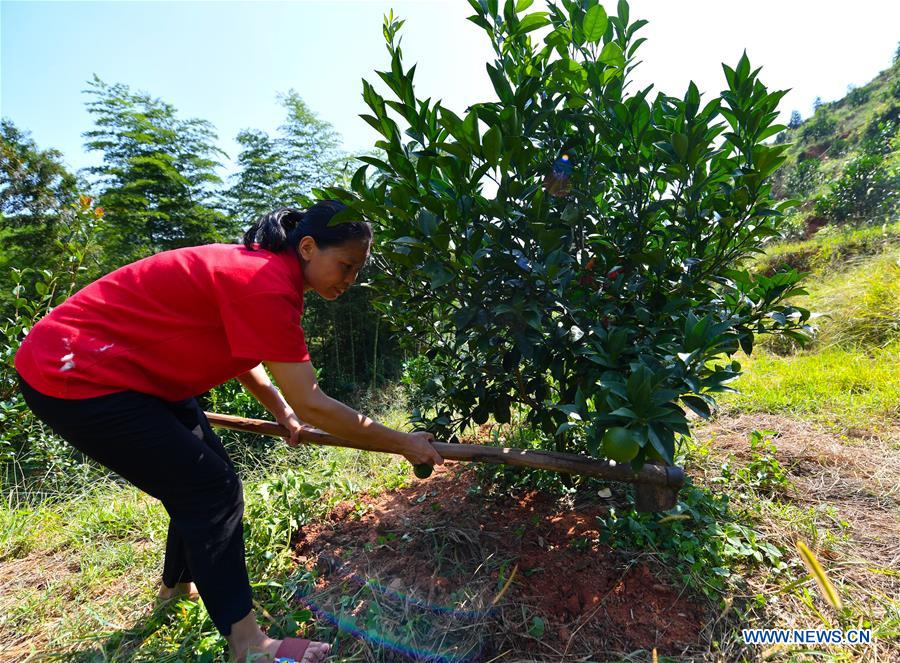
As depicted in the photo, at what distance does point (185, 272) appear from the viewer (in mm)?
1412

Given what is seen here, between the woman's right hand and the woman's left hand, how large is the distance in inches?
27.7

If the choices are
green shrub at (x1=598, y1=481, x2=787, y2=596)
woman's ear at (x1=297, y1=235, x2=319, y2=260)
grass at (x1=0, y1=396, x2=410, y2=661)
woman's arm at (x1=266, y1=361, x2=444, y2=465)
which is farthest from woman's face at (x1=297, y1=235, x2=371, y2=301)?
green shrub at (x1=598, y1=481, x2=787, y2=596)

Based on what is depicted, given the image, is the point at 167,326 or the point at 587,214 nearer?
the point at 167,326

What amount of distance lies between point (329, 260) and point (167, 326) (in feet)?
1.82

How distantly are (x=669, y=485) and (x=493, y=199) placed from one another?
1.15 m

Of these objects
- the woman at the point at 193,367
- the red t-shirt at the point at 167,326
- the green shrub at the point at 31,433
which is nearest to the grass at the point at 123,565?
the green shrub at the point at 31,433

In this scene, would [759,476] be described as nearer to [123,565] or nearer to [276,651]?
[276,651]

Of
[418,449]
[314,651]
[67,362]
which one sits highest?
[67,362]

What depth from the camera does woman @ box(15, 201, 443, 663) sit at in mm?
1343

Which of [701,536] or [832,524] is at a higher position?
[701,536]

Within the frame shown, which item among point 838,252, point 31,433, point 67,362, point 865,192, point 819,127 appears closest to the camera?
point 67,362

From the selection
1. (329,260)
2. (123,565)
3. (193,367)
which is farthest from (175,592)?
(329,260)

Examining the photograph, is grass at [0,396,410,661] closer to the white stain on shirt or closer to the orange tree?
the white stain on shirt

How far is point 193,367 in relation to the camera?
1470mm
